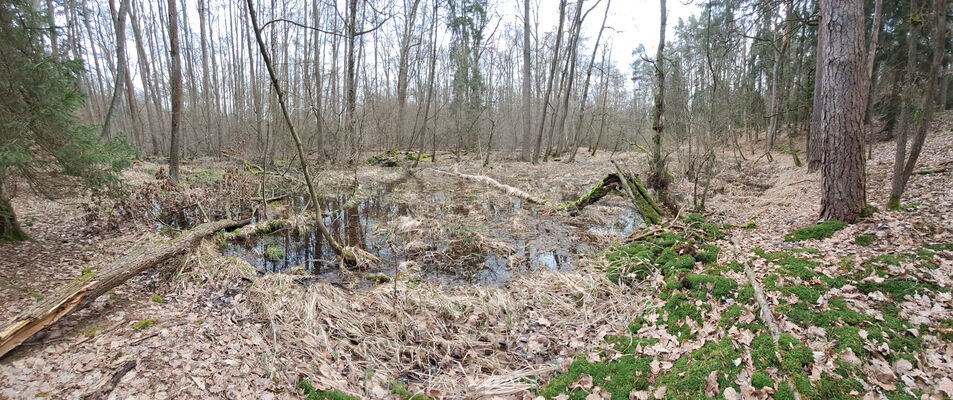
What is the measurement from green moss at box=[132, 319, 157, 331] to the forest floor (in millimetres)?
31

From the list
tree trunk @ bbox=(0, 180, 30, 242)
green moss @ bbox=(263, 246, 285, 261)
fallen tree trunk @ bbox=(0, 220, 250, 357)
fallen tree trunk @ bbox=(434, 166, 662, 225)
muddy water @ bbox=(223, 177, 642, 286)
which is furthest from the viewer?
fallen tree trunk @ bbox=(434, 166, 662, 225)

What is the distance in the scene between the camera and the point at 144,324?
366cm

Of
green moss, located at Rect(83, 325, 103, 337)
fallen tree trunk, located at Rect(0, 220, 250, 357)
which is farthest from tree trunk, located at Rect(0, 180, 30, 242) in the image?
green moss, located at Rect(83, 325, 103, 337)

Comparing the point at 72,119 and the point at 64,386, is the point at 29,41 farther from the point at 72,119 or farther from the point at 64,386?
the point at 64,386

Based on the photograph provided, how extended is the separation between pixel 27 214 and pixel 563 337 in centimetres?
926

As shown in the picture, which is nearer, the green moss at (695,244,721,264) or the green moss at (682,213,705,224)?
the green moss at (695,244,721,264)

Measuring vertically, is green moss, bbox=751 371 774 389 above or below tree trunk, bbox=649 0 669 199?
below

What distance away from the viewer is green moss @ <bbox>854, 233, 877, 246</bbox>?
4082mm

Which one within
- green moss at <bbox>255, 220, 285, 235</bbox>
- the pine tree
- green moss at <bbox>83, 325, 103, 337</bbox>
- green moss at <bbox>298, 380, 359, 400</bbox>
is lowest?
green moss at <bbox>298, 380, 359, 400</bbox>

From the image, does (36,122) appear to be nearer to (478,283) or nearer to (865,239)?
(478,283)

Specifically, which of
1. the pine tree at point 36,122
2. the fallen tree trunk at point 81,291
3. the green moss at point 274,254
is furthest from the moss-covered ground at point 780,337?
the pine tree at point 36,122

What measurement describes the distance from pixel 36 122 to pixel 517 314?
20.3 feet

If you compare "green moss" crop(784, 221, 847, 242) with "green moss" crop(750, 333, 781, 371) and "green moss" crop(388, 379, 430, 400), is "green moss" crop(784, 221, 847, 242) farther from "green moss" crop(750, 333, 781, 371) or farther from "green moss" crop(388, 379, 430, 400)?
"green moss" crop(388, 379, 430, 400)

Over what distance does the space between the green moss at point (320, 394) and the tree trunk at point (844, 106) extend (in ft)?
20.2
